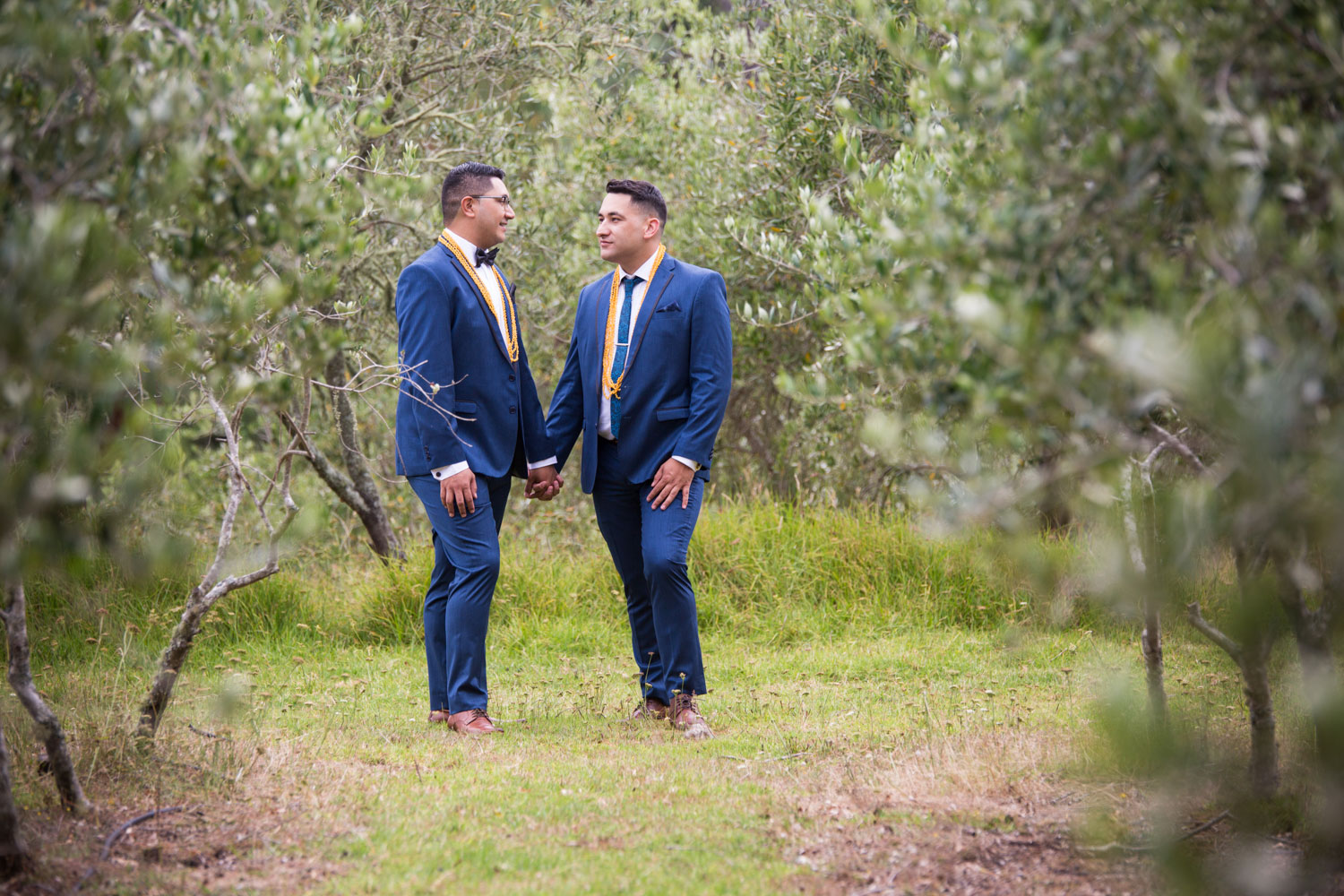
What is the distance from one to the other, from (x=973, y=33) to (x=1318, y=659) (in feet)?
6.67

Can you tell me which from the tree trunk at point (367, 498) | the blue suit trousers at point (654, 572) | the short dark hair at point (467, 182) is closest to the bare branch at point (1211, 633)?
the blue suit trousers at point (654, 572)

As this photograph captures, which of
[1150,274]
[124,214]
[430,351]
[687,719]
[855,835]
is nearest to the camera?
[1150,274]

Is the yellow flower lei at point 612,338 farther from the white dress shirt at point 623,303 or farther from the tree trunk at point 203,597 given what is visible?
the tree trunk at point 203,597

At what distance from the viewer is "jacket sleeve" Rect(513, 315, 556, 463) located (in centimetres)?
584

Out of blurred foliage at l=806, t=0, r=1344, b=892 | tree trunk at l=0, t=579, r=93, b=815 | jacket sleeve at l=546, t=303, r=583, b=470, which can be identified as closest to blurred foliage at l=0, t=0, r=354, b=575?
tree trunk at l=0, t=579, r=93, b=815

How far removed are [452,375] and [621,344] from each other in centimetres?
83

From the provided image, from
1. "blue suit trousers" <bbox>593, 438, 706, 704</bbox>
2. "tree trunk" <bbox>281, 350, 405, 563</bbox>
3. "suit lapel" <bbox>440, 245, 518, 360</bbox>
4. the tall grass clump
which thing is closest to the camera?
"blue suit trousers" <bbox>593, 438, 706, 704</bbox>

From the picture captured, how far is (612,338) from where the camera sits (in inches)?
227

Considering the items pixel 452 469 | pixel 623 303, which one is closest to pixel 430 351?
pixel 452 469

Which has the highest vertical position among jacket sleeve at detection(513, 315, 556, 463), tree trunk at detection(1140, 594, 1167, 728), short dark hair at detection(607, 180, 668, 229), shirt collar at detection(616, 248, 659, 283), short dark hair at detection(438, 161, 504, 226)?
short dark hair at detection(438, 161, 504, 226)

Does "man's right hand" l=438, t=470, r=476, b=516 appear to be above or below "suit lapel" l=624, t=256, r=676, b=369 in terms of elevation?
below

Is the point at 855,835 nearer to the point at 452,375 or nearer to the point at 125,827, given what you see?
the point at 125,827

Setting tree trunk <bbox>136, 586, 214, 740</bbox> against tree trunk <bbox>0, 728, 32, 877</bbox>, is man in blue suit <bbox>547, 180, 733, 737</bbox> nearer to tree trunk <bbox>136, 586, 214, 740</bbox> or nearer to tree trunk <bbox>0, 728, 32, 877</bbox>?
tree trunk <bbox>136, 586, 214, 740</bbox>

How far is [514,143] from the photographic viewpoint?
10391 mm
